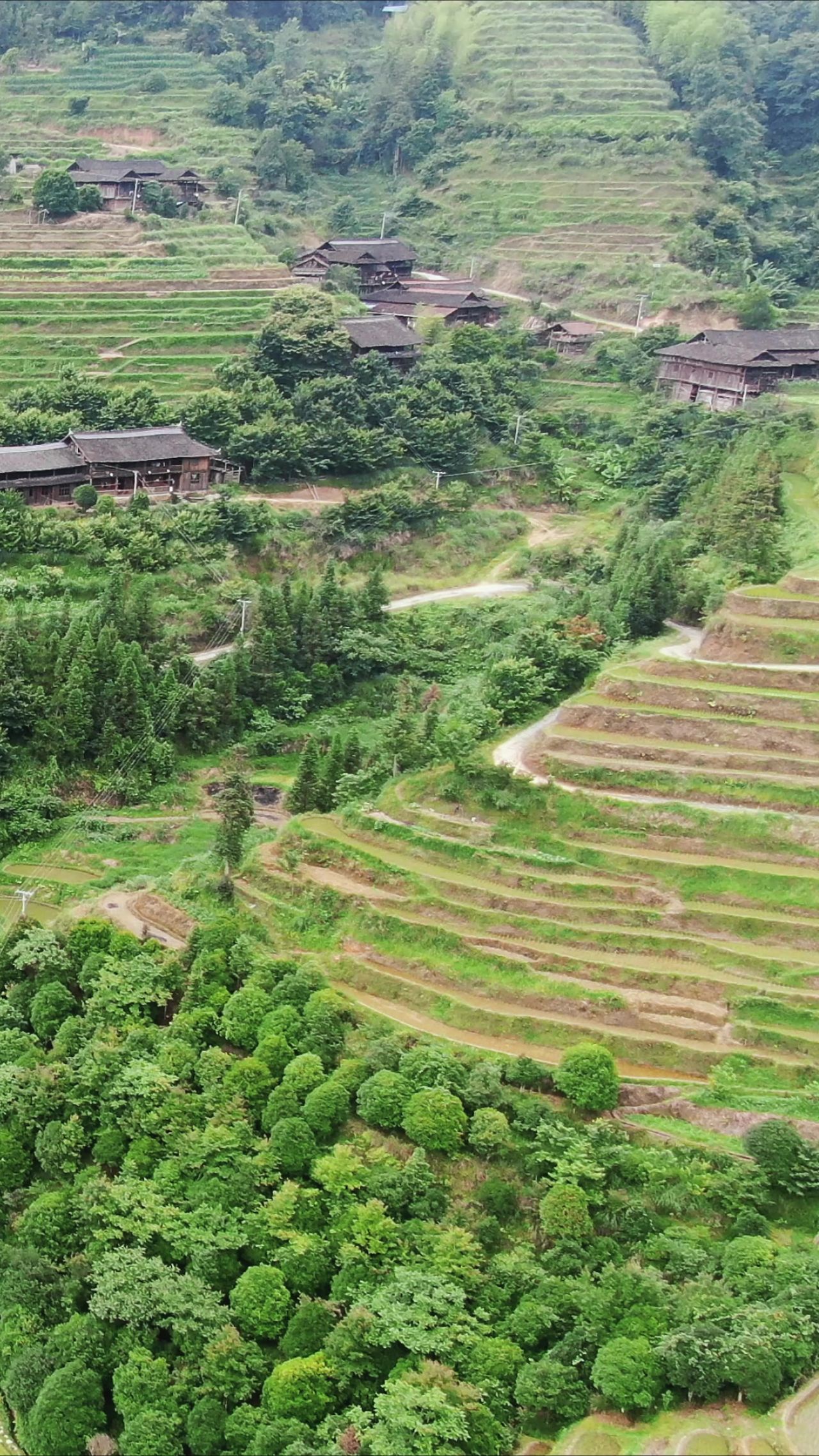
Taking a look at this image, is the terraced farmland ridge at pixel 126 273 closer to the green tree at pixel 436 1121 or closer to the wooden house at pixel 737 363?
the wooden house at pixel 737 363

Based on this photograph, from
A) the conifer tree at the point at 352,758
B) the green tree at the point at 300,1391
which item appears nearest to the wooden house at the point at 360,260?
the conifer tree at the point at 352,758

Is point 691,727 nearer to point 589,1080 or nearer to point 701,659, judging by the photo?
point 701,659

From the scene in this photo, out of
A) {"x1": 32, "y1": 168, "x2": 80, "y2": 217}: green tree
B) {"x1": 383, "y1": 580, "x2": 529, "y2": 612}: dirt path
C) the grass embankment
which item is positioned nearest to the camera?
{"x1": 383, "y1": 580, "x2": 529, "y2": 612}: dirt path

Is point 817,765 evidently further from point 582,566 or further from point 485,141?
point 485,141

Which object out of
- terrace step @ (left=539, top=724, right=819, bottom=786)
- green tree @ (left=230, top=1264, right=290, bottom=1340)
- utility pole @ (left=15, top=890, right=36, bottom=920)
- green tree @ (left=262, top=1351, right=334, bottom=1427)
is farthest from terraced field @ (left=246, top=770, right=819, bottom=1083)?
green tree @ (left=262, top=1351, right=334, bottom=1427)

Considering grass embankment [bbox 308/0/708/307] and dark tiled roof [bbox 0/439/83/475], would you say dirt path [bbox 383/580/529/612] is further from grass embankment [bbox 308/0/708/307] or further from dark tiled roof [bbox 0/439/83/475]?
grass embankment [bbox 308/0/708/307]
